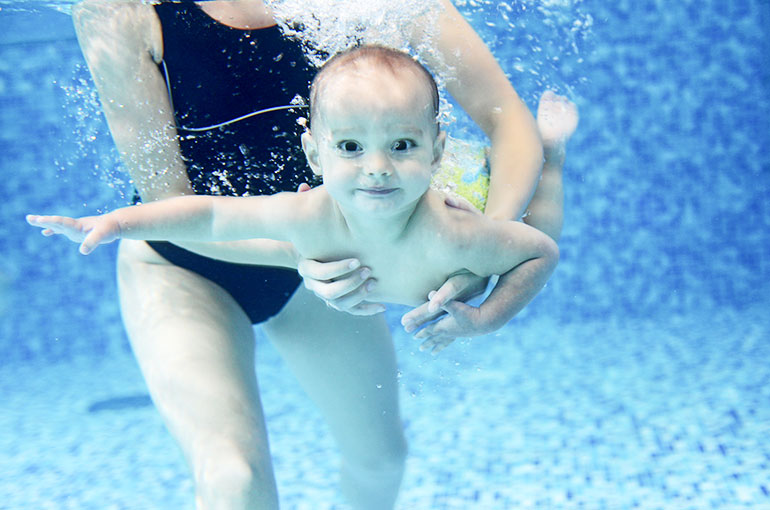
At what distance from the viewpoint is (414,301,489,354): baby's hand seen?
6.75 feet

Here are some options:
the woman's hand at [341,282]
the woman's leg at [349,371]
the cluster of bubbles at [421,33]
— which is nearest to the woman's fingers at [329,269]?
the woman's hand at [341,282]

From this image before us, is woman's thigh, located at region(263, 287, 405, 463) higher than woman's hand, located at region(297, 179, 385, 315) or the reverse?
the reverse

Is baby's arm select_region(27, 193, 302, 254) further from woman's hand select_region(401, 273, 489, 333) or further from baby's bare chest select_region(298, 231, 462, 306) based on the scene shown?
woman's hand select_region(401, 273, 489, 333)

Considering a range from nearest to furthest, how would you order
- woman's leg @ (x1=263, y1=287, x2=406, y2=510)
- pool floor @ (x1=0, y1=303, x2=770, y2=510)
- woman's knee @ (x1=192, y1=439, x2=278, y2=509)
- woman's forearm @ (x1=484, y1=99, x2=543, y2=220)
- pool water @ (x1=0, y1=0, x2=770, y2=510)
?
woman's knee @ (x1=192, y1=439, x2=278, y2=509), woman's forearm @ (x1=484, y1=99, x2=543, y2=220), woman's leg @ (x1=263, y1=287, x2=406, y2=510), pool floor @ (x1=0, y1=303, x2=770, y2=510), pool water @ (x1=0, y1=0, x2=770, y2=510)

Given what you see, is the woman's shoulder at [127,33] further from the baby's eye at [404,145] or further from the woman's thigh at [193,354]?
the baby's eye at [404,145]

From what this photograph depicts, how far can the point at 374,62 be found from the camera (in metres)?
1.82

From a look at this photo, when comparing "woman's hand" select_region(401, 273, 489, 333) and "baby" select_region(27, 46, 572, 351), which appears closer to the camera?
"baby" select_region(27, 46, 572, 351)

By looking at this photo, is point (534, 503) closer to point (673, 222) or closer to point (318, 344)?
point (318, 344)

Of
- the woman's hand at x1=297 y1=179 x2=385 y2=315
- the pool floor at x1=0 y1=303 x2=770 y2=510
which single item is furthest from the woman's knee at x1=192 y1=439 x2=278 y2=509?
the pool floor at x1=0 y1=303 x2=770 y2=510

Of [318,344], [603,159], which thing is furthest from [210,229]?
[603,159]

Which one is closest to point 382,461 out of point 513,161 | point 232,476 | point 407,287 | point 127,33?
point 407,287

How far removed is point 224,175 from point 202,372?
0.75 metres

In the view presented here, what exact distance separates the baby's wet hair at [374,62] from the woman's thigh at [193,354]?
32.6 inches

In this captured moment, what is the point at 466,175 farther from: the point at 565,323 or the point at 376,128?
the point at 565,323
